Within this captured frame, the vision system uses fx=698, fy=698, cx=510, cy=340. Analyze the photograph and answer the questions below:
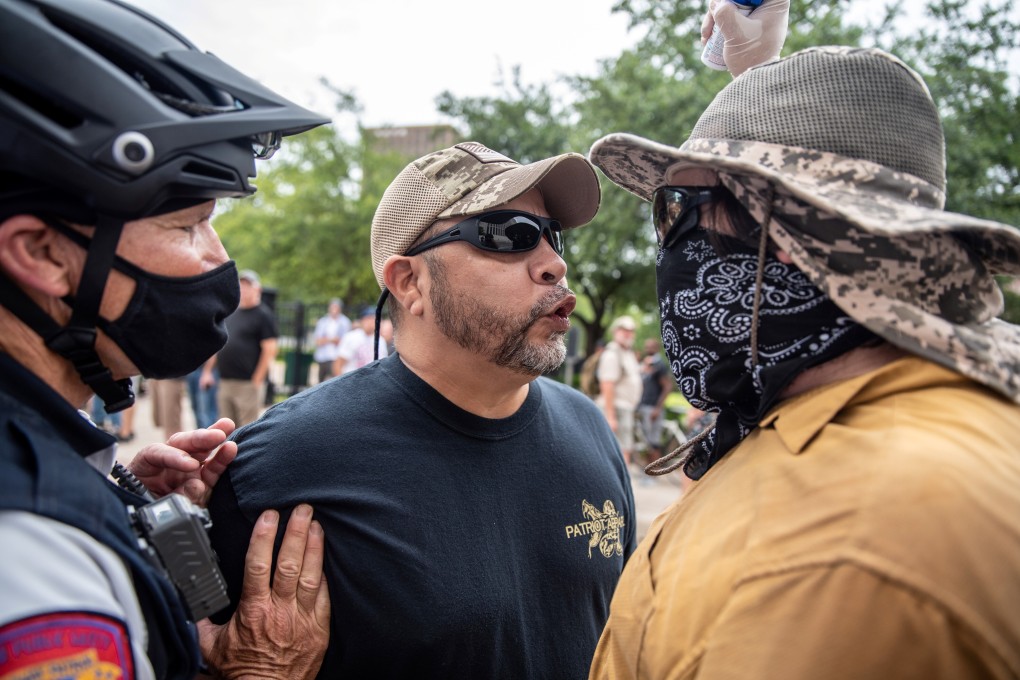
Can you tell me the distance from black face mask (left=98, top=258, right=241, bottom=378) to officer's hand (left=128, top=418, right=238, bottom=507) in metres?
0.34

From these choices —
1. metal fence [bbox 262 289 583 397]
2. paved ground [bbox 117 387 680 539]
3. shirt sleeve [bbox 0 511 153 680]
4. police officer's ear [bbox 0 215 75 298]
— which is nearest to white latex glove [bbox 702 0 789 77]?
police officer's ear [bbox 0 215 75 298]

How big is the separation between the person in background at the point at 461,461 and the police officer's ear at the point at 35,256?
2.75 feet

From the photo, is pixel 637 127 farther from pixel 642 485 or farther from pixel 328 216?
pixel 328 216

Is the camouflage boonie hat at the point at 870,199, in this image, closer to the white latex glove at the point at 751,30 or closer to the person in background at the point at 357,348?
the white latex glove at the point at 751,30

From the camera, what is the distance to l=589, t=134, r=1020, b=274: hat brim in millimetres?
1289

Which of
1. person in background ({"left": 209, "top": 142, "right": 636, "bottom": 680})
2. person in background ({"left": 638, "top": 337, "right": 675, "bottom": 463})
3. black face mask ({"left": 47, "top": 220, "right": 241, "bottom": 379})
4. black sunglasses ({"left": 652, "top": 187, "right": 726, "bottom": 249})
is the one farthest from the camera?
person in background ({"left": 638, "top": 337, "right": 675, "bottom": 463})

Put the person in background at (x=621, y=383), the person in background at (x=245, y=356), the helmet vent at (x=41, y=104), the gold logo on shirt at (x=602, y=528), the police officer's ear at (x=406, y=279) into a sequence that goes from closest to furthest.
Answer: the helmet vent at (x=41, y=104)
the gold logo on shirt at (x=602, y=528)
the police officer's ear at (x=406, y=279)
the person in background at (x=245, y=356)
the person in background at (x=621, y=383)

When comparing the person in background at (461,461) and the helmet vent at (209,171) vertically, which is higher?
the helmet vent at (209,171)

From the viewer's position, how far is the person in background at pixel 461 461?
1.99 metres

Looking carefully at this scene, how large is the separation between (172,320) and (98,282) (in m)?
0.18

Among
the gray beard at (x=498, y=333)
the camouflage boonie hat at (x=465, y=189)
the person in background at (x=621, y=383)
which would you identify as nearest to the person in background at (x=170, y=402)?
the person in background at (x=621, y=383)

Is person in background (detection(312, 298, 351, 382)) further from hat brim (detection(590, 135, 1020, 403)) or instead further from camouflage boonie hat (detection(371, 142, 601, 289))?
hat brim (detection(590, 135, 1020, 403))

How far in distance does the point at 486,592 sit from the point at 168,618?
0.94 metres

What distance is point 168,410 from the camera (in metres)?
8.53
